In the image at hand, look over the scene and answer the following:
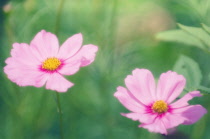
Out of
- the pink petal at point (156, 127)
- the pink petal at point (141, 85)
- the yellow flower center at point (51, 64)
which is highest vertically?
the yellow flower center at point (51, 64)

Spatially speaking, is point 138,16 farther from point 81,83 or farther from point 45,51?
point 45,51

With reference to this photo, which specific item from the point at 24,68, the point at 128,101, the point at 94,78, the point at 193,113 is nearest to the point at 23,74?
the point at 24,68

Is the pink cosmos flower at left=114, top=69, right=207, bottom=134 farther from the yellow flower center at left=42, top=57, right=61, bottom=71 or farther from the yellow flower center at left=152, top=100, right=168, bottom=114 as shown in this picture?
the yellow flower center at left=42, top=57, right=61, bottom=71

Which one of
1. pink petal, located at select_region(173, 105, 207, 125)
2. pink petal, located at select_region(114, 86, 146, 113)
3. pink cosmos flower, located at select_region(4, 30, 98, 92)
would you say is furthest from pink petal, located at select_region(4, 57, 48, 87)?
pink petal, located at select_region(173, 105, 207, 125)

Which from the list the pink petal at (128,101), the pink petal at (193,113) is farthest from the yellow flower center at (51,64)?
the pink petal at (193,113)

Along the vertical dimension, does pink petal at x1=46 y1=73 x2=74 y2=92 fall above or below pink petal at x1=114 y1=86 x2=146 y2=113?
above

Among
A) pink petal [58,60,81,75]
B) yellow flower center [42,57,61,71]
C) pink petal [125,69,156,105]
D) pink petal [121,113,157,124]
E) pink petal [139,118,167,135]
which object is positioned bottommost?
pink petal [139,118,167,135]

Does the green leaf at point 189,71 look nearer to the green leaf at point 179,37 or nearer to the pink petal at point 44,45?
the green leaf at point 179,37

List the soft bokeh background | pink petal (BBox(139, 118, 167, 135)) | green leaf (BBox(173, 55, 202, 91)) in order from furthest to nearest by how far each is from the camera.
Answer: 1. the soft bokeh background
2. green leaf (BBox(173, 55, 202, 91))
3. pink petal (BBox(139, 118, 167, 135))
